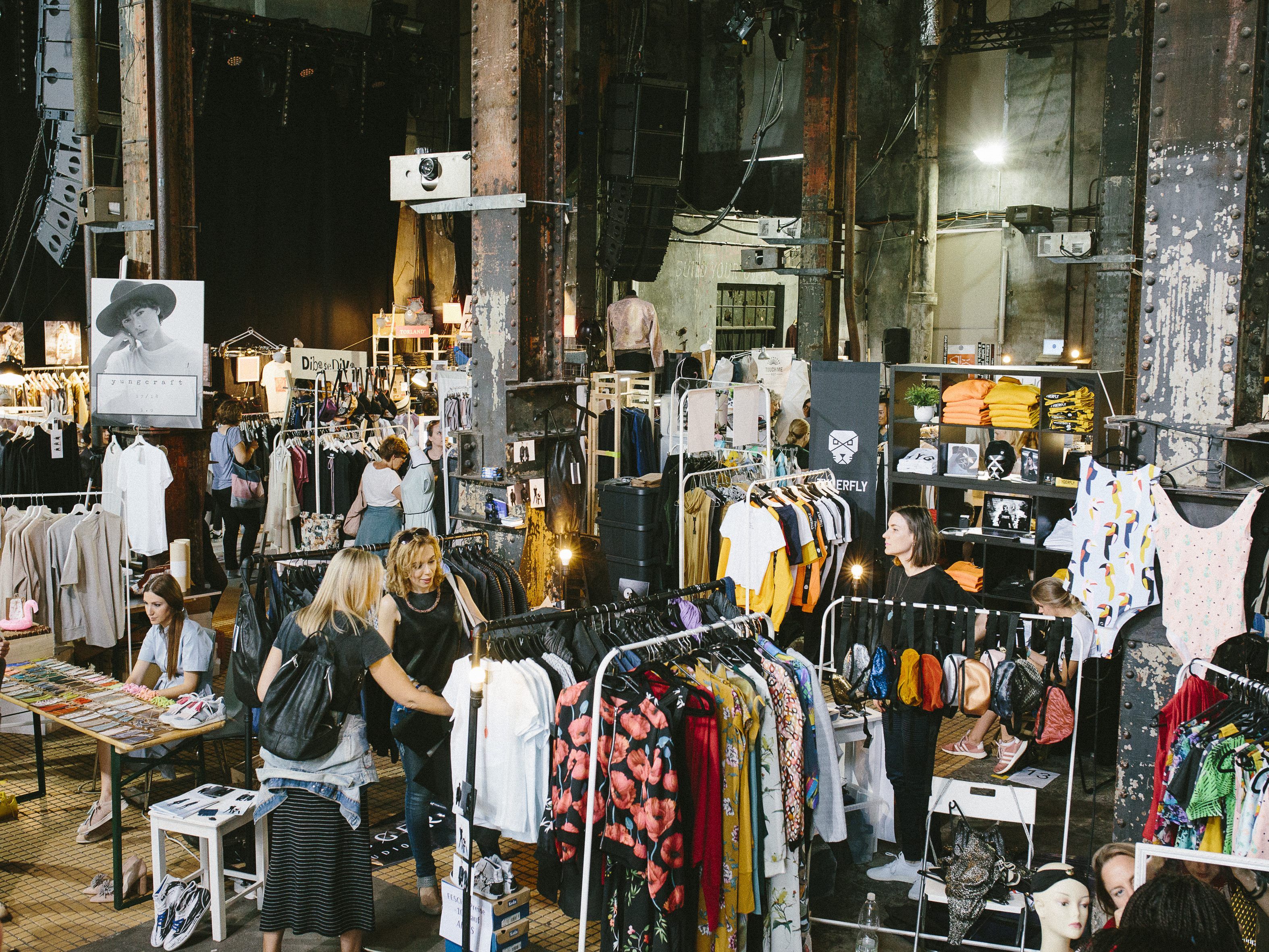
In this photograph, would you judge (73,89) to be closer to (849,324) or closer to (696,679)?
(696,679)

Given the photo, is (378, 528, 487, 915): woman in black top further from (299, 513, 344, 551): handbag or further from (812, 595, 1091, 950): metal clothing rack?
(299, 513, 344, 551): handbag

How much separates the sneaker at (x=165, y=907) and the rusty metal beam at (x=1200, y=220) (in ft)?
12.8

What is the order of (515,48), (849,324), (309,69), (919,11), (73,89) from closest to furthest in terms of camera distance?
(515,48), (73,89), (849,324), (309,69), (919,11)

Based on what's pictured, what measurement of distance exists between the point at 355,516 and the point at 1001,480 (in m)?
4.82

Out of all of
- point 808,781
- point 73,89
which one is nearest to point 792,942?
point 808,781

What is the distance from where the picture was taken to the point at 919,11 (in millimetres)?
17828

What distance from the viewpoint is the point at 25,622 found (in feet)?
18.7

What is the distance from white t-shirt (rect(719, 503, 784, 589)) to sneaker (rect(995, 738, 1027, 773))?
169 cm

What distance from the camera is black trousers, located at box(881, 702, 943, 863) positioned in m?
4.70

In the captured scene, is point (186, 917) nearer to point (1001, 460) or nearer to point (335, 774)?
point (335, 774)

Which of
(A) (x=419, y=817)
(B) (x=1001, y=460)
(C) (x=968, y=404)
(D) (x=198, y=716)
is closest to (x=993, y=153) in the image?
(C) (x=968, y=404)

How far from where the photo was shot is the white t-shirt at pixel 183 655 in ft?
16.3

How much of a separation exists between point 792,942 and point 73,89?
6.12 meters

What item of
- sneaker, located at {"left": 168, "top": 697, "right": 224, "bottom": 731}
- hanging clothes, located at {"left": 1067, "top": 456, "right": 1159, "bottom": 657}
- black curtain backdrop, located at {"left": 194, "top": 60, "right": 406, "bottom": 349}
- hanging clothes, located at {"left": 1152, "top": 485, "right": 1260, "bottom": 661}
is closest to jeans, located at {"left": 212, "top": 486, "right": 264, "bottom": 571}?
sneaker, located at {"left": 168, "top": 697, "right": 224, "bottom": 731}
